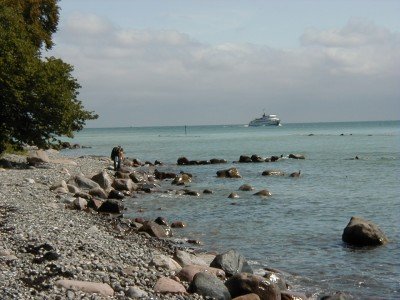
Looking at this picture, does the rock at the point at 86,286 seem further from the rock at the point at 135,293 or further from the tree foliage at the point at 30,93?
the tree foliage at the point at 30,93

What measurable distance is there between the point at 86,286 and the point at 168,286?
1.52 m

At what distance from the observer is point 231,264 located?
1338 cm

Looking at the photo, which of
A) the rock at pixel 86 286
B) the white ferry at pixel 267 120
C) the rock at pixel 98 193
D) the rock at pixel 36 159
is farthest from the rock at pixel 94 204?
the white ferry at pixel 267 120

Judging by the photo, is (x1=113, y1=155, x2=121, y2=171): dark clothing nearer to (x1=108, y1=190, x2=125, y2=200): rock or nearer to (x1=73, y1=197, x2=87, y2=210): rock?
(x1=108, y1=190, x2=125, y2=200): rock

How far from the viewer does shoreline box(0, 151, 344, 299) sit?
10.4 m

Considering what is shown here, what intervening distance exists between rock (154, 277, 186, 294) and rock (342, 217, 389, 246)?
8.36m

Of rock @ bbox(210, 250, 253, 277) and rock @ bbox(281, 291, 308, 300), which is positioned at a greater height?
rock @ bbox(210, 250, 253, 277)

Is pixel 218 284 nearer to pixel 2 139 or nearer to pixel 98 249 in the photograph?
A: pixel 98 249

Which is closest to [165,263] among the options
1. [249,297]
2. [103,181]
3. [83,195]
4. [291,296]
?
[249,297]

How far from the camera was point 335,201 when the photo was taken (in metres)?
27.9

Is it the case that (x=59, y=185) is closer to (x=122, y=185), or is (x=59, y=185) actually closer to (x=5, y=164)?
(x=122, y=185)

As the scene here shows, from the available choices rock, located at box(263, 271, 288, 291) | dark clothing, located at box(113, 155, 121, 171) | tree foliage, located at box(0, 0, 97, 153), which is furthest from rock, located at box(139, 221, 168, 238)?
dark clothing, located at box(113, 155, 121, 171)

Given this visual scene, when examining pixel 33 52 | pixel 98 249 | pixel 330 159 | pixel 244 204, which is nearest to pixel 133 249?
pixel 98 249

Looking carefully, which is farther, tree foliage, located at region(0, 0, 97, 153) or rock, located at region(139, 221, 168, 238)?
tree foliage, located at region(0, 0, 97, 153)
